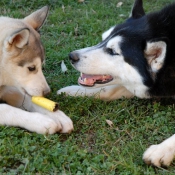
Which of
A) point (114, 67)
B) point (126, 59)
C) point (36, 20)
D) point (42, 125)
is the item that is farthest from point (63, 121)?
point (36, 20)

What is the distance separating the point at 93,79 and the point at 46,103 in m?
0.58

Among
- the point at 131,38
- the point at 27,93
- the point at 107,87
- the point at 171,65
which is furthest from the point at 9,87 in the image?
the point at 171,65

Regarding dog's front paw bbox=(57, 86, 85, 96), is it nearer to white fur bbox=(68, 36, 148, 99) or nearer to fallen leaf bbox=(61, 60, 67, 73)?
white fur bbox=(68, 36, 148, 99)

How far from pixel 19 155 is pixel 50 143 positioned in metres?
0.34

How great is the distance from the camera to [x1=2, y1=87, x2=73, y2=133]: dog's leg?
382cm

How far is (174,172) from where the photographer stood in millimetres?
3426

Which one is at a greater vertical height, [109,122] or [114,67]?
[114,67]

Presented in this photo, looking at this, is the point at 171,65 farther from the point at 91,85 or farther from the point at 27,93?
the point at 27,93

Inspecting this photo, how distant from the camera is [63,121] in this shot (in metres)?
3.86

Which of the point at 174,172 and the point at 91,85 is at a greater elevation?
the point at 91,85

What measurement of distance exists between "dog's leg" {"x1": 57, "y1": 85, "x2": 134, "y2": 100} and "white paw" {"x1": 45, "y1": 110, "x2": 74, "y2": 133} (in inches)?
24.3

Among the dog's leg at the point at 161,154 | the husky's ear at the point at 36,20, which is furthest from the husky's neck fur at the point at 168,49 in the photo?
the husky's ear at the point at 36,20

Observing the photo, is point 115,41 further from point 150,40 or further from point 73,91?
point 73,91

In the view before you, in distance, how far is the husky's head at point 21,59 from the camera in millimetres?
3996
